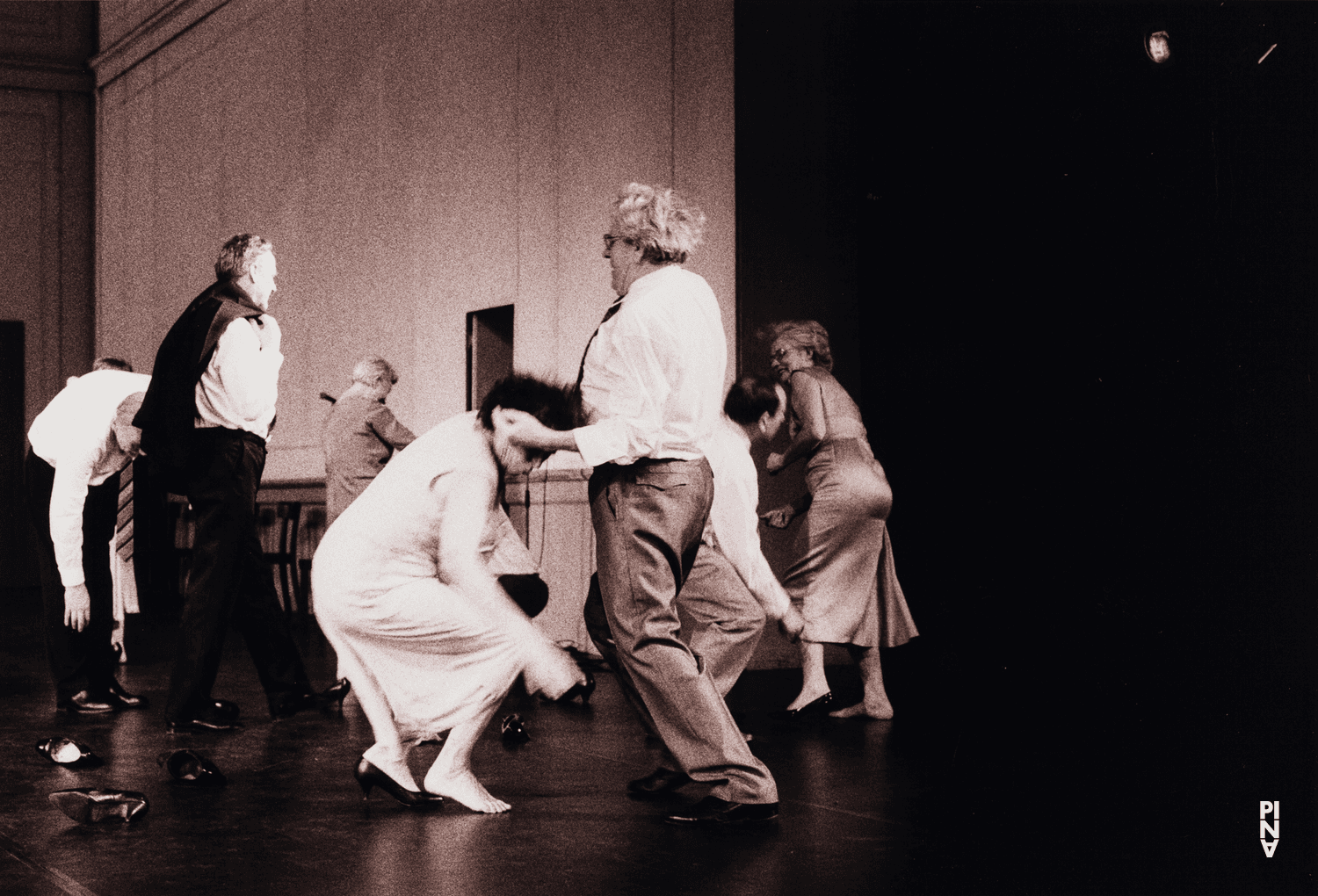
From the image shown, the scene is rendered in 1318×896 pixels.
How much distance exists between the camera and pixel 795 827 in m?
3.20

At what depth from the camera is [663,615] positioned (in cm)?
323

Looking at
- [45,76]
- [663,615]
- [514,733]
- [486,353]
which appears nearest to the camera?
[663,615]

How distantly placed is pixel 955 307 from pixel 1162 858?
433 cm

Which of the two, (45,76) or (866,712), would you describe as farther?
(45,76)

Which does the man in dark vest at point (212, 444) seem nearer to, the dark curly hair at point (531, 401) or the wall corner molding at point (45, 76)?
the dark curly hair at point (531, 401)

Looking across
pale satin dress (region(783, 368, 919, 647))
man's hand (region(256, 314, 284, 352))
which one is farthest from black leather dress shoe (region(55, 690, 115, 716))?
pale satin dress (region(783, 368, 919, 647))

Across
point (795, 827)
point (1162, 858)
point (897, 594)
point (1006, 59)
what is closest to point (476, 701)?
point (795, 827)

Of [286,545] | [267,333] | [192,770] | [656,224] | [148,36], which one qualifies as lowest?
[192,770]

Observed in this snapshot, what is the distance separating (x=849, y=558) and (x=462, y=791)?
86.3 inches

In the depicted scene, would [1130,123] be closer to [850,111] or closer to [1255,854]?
[850,111]

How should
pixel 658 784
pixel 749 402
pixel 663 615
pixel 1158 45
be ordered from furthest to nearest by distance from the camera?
1. pixel 1158 45
2. pixel 749 402
3. pixel 658 784
4. pixel 663 615

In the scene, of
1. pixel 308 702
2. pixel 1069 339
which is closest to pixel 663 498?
pixel 308 702

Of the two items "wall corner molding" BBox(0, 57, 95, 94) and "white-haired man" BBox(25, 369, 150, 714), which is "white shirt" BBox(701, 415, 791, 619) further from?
"wall corner molding" BBox(0, 57, 95, 94)

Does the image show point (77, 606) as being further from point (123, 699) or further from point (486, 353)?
point (486, 353)
